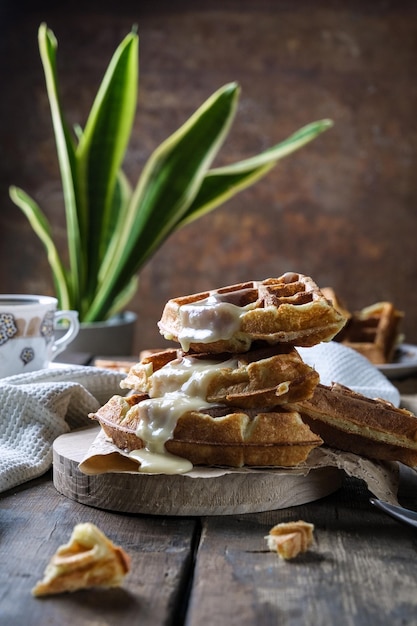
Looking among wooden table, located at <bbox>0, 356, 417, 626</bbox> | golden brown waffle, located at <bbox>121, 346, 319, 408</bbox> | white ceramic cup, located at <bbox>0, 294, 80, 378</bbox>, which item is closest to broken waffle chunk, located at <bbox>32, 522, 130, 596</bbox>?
wooden table, located at <bbox>0, 356, 417, 626</bbox>

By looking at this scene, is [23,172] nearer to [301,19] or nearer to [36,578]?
[301,19]

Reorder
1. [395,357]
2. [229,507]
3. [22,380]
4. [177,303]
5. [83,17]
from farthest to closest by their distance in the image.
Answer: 1. [83,17]
2. [395,357]
3. [22,380]
4. [177,303]
5. [229,507]

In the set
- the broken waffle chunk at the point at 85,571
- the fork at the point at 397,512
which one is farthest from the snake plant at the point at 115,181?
the broken waffle chunk at the point at 85,571

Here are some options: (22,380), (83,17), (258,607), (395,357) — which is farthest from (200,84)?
(258,607)

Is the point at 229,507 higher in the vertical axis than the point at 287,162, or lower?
lower

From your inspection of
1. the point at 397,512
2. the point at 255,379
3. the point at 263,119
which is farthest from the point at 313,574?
the point at 263,119

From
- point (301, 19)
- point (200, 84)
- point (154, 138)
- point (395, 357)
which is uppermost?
point (301, 19)

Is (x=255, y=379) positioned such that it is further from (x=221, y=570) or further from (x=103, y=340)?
(x=103, y=340)

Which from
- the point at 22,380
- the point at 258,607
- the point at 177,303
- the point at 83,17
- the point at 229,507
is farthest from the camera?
the point at 83,17
